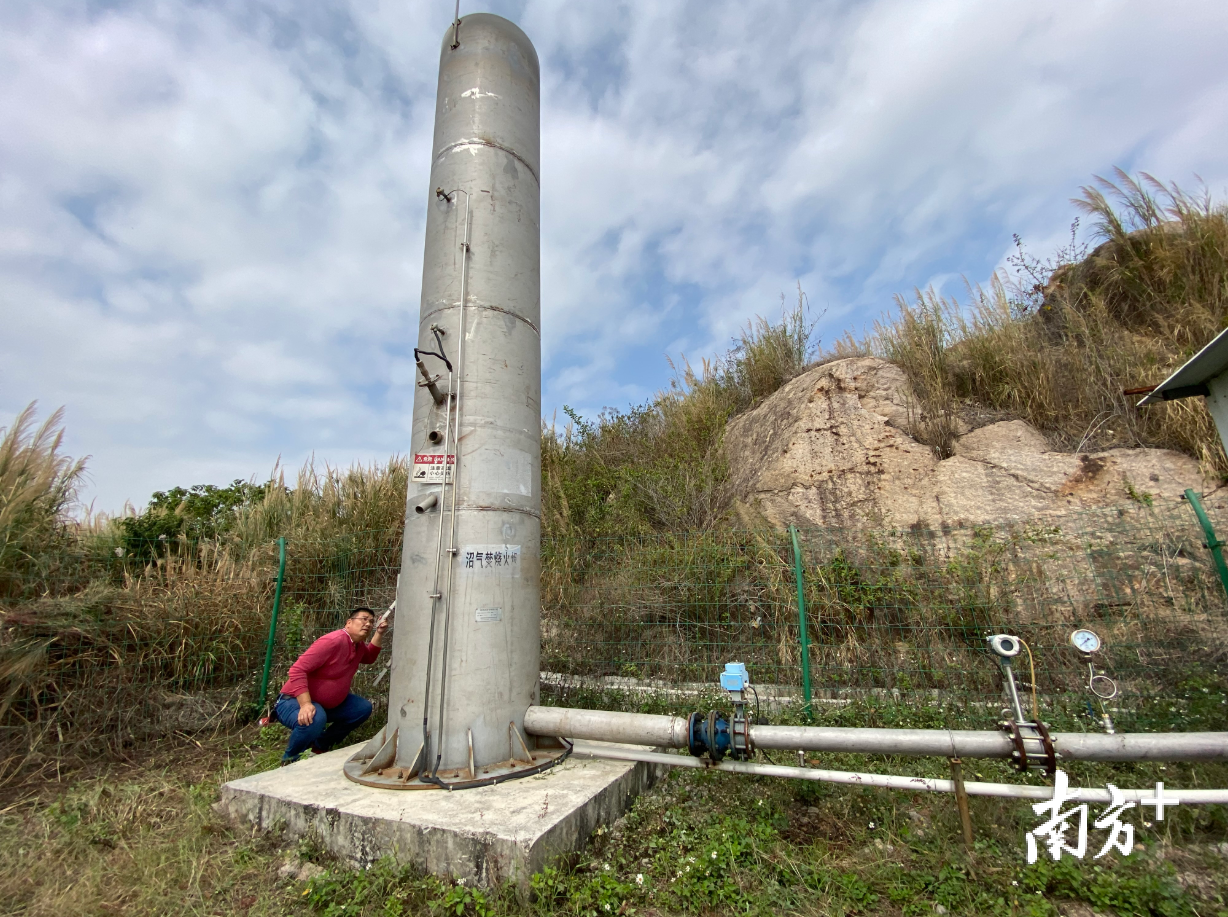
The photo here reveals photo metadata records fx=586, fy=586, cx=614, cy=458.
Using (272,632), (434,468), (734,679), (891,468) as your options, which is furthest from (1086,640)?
(272,632)

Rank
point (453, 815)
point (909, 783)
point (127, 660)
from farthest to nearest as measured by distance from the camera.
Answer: point (127, 660) → point (909, 783) → point (453, 815)

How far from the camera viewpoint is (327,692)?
4.65 meters

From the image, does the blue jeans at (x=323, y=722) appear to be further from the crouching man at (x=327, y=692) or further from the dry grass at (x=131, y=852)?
the dry grass at (x=131, y=852)

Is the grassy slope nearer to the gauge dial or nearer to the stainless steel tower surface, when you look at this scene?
the stainless steel tower surface

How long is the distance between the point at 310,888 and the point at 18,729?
3240 millimetres

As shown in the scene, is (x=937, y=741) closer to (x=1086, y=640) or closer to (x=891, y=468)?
(x=1086, y=640)

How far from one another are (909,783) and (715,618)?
2.67 metres

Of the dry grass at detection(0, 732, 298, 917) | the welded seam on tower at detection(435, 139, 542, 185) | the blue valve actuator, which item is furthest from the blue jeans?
the welded seam on tower at detection(435, 139, 542, 185)

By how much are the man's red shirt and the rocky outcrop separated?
4.90m

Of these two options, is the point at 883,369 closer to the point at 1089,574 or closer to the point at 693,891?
the point at 1089,574

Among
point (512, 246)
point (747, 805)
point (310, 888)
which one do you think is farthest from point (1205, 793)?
point (512, 246)

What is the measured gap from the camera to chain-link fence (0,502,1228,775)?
15.1 ft

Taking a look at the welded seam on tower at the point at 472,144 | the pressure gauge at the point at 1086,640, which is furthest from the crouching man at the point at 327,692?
the pressure gauge at the point at 1086,640

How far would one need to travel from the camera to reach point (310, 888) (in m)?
2.79
